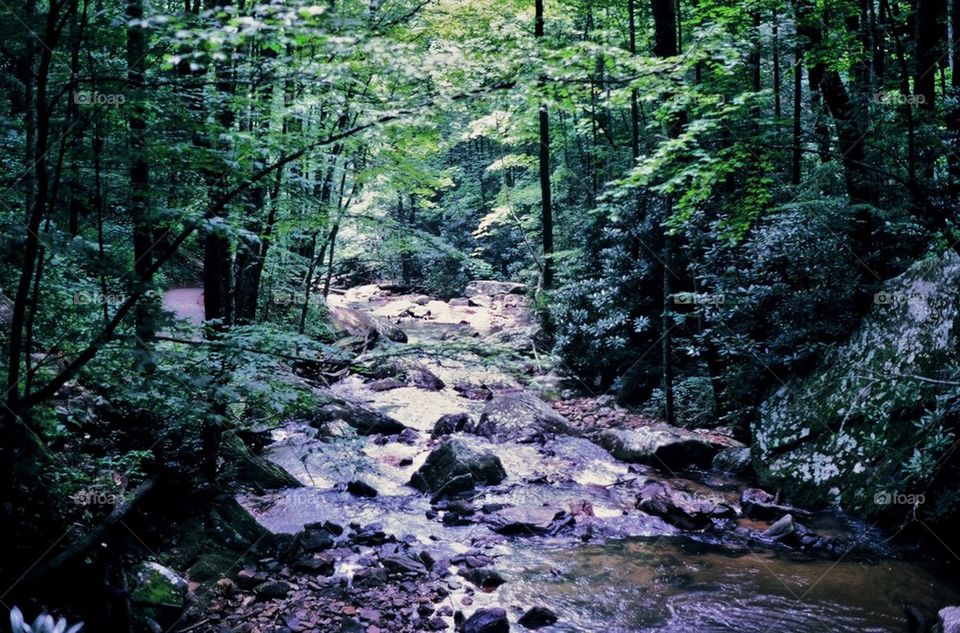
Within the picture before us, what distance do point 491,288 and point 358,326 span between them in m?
13.2

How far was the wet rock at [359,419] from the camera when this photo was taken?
8.88m

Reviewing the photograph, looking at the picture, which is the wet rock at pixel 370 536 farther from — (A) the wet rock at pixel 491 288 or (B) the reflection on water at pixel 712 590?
(A) the wet rock at pixel 491 288

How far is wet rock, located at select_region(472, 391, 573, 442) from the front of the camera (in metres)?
10.1

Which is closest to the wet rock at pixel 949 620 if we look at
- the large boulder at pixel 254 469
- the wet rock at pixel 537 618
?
the wet rock at pixel 537 618

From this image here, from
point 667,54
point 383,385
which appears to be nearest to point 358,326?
point 383,385

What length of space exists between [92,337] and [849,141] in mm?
7202

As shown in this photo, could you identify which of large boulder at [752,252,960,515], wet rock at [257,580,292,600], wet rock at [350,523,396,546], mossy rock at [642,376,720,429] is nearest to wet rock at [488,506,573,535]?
wet rock at [350,523,396,546]

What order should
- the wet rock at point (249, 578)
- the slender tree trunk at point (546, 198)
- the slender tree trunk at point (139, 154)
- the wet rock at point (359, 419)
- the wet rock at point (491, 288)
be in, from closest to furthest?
the slender tree trunk at point (139, 154), the wet rock at point (249, 578), the wet rock at point (359, 419), the slender tree trunk at point (546, 198), the wet rock at point (491, 288)

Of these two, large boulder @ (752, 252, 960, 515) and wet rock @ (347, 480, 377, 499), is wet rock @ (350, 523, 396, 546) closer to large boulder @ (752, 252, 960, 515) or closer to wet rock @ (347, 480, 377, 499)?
wet rock @ (347, 480, 377, 499)

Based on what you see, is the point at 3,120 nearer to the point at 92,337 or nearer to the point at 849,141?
the point at 92,337

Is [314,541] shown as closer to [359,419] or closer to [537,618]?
[537,618]

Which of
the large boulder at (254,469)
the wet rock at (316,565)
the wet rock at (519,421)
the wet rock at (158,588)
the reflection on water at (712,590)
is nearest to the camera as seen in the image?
the wet rock at (158,588)

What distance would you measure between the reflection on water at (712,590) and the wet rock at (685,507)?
521mm

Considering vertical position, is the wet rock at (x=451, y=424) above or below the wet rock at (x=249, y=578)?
below
